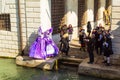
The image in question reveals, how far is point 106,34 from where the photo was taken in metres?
12.5

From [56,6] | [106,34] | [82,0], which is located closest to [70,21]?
[56,6]

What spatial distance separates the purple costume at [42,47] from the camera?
14.0m

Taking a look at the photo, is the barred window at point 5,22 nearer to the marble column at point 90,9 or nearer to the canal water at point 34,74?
the canal water at point 34,74

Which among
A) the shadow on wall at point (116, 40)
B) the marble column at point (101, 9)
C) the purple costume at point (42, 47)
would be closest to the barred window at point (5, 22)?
the purple costume at point (42, 47)

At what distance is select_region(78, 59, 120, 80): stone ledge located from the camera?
11734mm

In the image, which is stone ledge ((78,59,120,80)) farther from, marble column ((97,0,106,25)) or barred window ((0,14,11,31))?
marble column ((97,0,106,25))

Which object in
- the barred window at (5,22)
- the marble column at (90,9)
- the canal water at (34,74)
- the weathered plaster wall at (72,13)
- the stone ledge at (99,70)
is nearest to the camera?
the stone ledge at (99,70)

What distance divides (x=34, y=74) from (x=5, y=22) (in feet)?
15.2

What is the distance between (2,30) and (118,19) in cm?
717

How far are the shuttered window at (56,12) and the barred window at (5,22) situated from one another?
2.70m

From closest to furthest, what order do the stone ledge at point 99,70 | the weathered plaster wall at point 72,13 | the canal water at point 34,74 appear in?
1. the stone ledge at point 99,70
2. the canal water at point 34,74
3. the weathered plaster wall at point 72,13

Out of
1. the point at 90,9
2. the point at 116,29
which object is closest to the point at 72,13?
the point at 90,9

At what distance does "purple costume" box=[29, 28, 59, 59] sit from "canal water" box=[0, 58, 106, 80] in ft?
2.92

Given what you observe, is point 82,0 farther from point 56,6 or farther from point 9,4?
point 9,4
